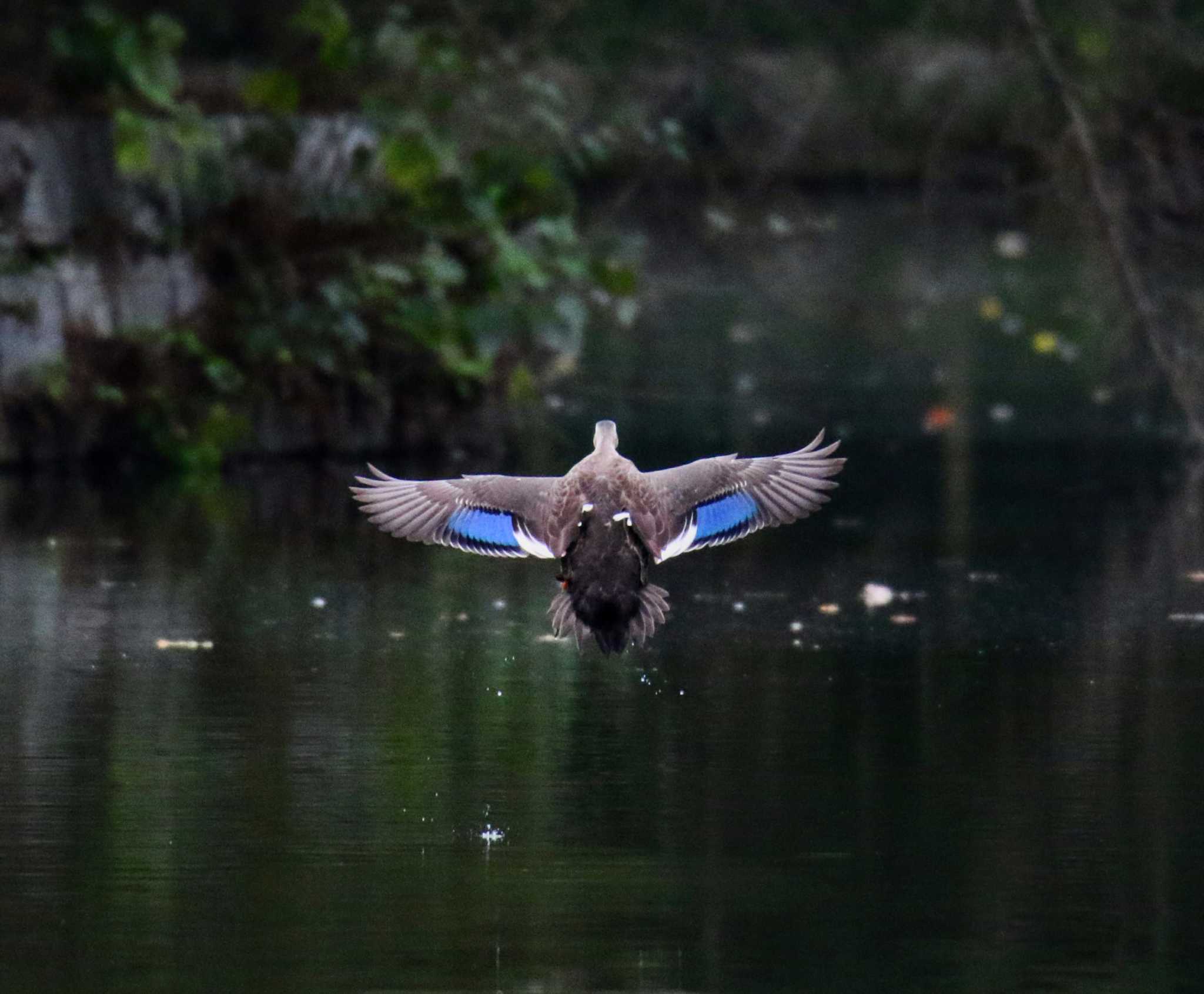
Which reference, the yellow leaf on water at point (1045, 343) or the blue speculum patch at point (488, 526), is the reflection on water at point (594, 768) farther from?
the yellow leaf on water at point (1045, 343)

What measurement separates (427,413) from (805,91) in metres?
3.23

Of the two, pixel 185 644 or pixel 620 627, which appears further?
pixel 185 644

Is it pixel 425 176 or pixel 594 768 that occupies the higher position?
pixel 425 176

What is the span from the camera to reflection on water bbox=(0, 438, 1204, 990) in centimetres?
582

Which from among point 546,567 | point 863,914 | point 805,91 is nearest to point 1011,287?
point 805,91

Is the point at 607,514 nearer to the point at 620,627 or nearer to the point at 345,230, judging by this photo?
the point at 620,627

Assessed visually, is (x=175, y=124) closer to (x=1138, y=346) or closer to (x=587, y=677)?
(x=1138, y=346)

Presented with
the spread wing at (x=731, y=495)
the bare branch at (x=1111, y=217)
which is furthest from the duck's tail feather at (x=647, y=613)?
the bare branch at (x=1111, y=217)

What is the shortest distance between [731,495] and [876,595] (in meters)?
2.80

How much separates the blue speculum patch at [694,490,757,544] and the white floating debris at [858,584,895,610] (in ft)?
8.19

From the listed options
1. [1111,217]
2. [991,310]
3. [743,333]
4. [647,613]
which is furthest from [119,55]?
[991,310]

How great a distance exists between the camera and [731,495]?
823 cm

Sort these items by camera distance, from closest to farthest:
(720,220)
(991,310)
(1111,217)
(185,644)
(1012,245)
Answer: (185,644), (1111,217), (720,220), (991,310), (1012,245)

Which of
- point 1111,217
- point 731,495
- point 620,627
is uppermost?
point 1111,217
